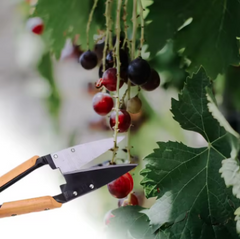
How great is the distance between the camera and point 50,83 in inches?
34.5

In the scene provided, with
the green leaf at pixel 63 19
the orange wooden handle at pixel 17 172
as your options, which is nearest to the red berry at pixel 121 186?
the orange wooden handle at pixel 17 172

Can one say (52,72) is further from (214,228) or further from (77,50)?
(214,228)

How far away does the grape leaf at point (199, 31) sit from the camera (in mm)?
528

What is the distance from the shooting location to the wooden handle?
46 centimetres

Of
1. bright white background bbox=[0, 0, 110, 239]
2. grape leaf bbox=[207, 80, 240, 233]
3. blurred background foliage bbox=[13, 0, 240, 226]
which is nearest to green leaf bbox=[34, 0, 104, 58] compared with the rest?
blurred background foliage bbox=[13, 0, 240, 226]

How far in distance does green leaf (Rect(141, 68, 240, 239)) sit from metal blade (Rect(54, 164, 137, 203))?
5 centimetres

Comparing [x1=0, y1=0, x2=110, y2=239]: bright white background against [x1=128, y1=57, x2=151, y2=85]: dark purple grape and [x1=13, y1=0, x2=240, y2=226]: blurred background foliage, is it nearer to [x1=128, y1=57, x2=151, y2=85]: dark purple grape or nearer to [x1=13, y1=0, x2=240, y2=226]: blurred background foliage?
[x1=13, y1=0, x2=240, y2=226]: blurred background foliage

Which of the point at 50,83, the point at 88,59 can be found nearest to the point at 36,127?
the point at 50,83

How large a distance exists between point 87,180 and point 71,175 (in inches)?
0.8

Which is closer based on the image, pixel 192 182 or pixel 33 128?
pixel 192 182

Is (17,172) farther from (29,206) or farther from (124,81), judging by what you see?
(124,81)

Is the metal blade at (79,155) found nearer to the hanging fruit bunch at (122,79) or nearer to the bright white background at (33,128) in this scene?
the hanging fruit bunch at (122,79)

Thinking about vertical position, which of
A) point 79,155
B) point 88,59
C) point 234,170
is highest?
point 88,59

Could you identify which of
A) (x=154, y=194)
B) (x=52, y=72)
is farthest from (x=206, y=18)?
(x=52, y=72)
